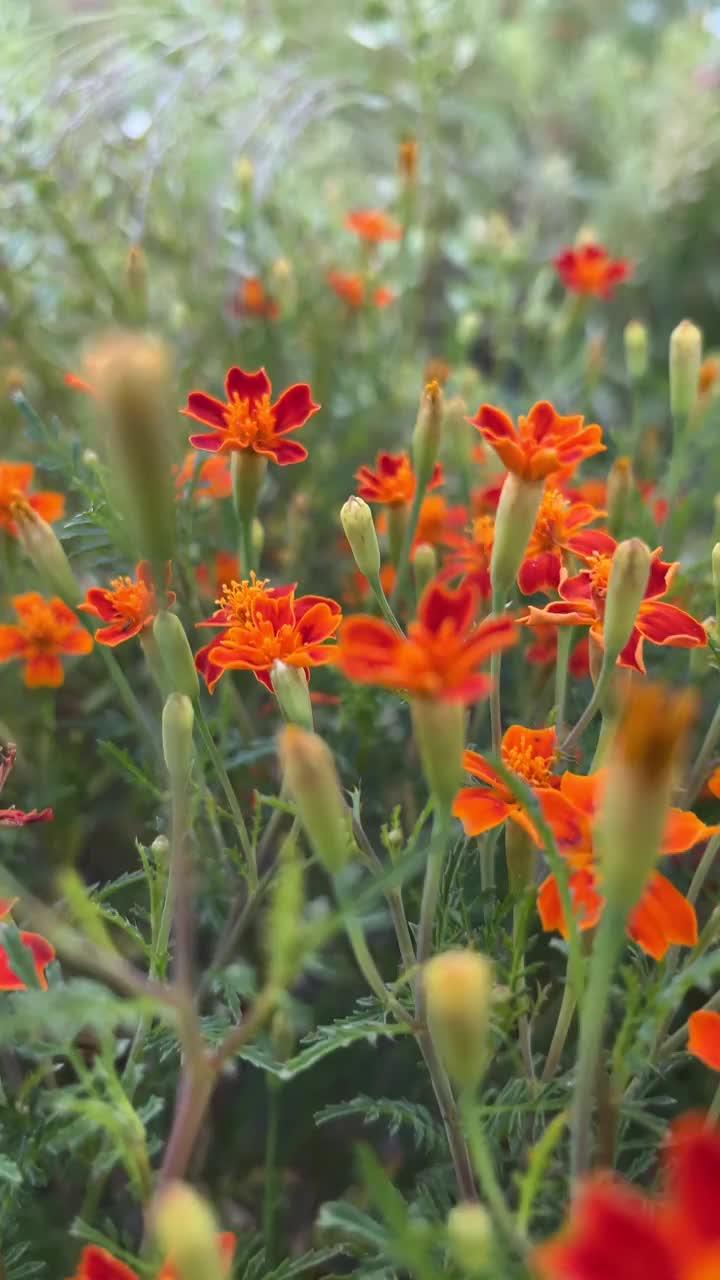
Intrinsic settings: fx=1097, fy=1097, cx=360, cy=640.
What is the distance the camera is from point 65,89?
1.01m

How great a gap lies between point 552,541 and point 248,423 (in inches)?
6.7

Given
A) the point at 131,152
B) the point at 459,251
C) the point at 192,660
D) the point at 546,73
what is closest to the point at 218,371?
the point at 131,152

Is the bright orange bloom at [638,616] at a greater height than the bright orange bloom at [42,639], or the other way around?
the bright orange bloom at [638,616]

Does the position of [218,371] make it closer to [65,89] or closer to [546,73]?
[65,89]

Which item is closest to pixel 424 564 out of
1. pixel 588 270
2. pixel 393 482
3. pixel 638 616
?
pixel 393 482

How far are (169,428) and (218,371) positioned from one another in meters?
0.80

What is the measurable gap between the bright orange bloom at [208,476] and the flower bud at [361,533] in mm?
190

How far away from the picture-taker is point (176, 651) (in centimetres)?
43

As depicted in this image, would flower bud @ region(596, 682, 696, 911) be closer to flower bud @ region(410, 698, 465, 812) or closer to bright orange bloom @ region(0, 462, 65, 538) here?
flower bud @ region(410, 698, 465, 812)

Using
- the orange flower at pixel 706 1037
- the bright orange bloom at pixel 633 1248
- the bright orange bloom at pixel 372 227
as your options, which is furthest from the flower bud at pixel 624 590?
the bright orange bloom at pixel 372 227

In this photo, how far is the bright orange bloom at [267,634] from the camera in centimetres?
46

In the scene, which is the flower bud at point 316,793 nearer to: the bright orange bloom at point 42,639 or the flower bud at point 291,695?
the flower bud at point 291,695

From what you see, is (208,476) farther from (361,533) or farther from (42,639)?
(361,533)

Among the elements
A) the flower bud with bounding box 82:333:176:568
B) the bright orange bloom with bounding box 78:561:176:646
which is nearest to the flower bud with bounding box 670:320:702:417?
the bright orange bloom with bounding box 78:561:176:646
